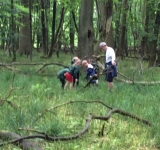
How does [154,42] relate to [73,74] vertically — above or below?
above

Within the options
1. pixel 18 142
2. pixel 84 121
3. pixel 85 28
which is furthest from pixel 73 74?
pixel 18 142

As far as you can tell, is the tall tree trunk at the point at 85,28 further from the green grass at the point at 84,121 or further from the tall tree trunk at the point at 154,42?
the green grass at the point at 84,121

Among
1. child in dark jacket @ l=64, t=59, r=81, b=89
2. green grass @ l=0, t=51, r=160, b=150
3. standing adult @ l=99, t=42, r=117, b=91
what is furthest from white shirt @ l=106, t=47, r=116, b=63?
green grass @ l=0, t=51, r=160, b=150

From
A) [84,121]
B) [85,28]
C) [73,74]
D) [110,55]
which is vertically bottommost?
[84,121]

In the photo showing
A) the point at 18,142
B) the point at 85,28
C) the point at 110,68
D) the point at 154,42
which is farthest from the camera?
the point at 154,42

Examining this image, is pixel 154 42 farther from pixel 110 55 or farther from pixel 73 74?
pixel 73 74

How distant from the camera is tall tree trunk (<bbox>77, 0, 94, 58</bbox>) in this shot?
14.9 meters

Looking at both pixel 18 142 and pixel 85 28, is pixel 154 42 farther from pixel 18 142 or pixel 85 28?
pixel 18 142

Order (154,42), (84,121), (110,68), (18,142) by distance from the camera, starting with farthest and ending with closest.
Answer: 1. (154,42)
2. (110,68)
3. (84,121)
4. (18,142)

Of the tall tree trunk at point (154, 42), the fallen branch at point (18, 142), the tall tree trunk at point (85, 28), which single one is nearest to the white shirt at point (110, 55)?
the tall tree trunk at point (85, 28)

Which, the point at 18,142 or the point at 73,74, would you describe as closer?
the point at 18,142

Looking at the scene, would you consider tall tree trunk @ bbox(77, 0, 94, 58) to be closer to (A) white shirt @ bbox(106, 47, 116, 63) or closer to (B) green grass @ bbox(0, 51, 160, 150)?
(A) white shirt @ bbox(106, 47, 116, 63)

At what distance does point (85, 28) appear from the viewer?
14.8m

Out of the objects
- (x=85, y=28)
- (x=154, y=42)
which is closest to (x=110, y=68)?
(x=85, y=28)
